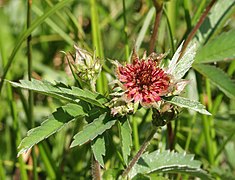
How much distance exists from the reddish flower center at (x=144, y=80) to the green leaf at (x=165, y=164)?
30 cm

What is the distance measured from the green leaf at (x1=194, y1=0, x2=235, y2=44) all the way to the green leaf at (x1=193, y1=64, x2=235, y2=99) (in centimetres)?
19

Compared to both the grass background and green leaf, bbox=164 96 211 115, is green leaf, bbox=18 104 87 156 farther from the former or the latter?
the grass background

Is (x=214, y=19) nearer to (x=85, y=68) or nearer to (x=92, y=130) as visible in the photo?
(x=85, y=68)

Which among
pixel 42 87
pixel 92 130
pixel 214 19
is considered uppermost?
pixel 214 19

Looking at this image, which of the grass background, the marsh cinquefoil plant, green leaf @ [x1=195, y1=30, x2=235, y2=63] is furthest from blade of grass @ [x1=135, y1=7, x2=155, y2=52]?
the marsh cinquefoil plant

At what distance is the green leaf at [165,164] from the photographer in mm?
1341

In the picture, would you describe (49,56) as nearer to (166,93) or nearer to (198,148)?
(198,148)

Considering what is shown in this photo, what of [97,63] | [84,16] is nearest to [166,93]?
[97,63]

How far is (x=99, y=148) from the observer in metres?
1.10

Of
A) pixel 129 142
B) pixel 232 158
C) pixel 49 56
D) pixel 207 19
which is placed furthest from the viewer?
pixel 49 56

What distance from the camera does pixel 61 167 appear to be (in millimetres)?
1745

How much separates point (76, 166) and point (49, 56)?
2.52ft

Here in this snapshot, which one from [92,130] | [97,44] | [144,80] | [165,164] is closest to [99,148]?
[92,130]

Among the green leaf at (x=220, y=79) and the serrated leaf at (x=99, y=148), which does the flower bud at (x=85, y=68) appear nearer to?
the serrated leaf at (x=99, y=148)
